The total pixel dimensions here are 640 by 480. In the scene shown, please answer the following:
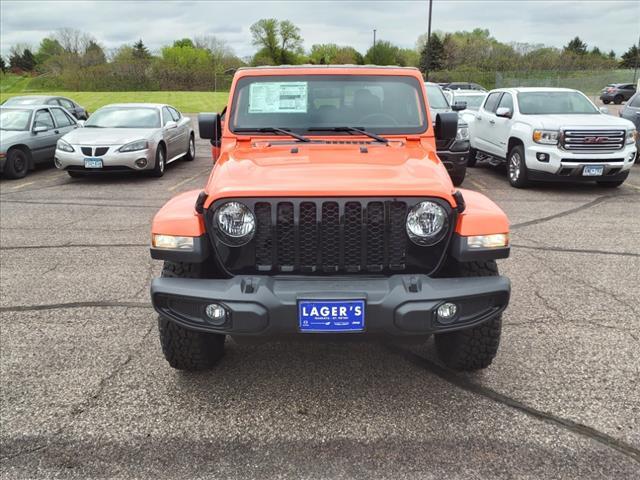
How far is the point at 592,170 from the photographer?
966 cm

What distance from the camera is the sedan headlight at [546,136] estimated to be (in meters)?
9.68

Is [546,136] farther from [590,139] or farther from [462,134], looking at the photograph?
[462,134]

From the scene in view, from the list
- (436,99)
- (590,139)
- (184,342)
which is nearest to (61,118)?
(436,99)

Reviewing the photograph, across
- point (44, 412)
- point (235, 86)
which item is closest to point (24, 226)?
point (235, 86)

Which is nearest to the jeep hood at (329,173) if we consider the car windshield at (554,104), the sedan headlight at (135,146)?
the car windshield at (554,104)

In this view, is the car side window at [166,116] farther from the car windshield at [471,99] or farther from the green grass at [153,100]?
the green grass at [153,100]

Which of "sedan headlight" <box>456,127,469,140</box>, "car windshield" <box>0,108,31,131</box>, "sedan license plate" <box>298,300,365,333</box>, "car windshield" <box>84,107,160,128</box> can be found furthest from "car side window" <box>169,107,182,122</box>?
"sedan license plate" <box>298,300,365,333</box>

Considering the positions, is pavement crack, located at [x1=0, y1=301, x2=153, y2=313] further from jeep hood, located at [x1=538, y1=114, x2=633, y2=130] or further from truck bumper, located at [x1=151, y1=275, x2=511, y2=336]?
jeep hood, located at [x1=538, y1=114, x2=633, y2=130]

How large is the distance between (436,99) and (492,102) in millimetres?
1311

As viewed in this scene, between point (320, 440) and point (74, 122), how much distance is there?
13.2 meters

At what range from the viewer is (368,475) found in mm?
2721

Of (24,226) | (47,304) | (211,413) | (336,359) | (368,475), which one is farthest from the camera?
(24,226)

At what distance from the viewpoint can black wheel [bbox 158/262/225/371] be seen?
3287 millimetres

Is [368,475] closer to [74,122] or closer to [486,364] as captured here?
[486,364]
